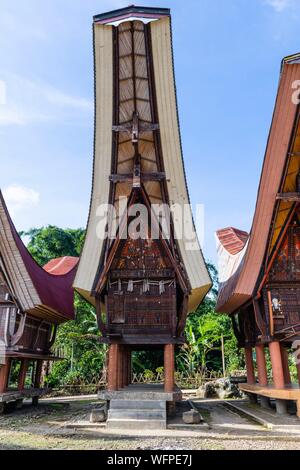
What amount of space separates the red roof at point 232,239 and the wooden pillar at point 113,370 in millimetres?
6384

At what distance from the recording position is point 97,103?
8531mm

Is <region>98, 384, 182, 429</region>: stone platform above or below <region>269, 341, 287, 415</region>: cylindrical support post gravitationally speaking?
below

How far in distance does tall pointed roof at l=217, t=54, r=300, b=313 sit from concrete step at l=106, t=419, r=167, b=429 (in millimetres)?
3850

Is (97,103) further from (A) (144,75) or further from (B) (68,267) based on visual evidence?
(B) (68,267)

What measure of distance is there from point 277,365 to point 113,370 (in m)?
4.11

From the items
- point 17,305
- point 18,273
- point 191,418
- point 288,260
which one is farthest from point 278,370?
point 18,273

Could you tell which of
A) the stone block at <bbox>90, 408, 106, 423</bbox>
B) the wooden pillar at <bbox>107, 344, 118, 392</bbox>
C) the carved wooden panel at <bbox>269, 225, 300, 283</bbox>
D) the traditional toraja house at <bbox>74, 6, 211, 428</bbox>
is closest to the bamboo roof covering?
the traditional toraja house at <bbox>74, 6, 211, 428</bbox>

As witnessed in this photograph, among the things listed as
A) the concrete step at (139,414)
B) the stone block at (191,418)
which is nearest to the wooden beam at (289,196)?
the stone block at (191,418)

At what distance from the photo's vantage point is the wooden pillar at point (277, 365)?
8.62m

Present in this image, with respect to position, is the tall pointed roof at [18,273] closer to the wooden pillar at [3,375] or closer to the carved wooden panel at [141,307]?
the wooden pillar at [3,375]

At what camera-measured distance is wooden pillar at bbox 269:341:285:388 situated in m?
8.62

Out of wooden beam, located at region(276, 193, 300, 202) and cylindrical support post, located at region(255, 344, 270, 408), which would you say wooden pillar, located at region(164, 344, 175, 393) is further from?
wooden beam, located at region(276, 193, 300, 202)

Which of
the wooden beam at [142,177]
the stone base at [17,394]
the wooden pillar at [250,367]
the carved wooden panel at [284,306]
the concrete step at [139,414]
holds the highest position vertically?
the wooden beam at [142,177]

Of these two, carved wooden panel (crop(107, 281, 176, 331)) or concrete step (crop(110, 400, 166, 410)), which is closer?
concrete step (crop(110, 400, 166, 410))
